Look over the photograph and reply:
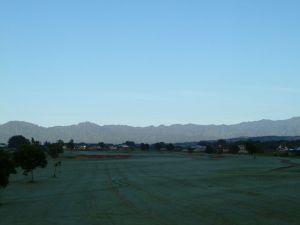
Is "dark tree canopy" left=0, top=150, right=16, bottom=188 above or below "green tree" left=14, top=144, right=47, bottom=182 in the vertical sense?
below

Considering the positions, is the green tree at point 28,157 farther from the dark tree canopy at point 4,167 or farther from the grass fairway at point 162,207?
the dark tree canopy at point 4,167

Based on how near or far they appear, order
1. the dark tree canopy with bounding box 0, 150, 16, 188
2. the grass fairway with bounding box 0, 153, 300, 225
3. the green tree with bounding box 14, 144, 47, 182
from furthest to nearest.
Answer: the green tree with bounding box 14, 144, 47, 182, the dark tree canopy with bounding box 0, 150, 16, 188, the grass fairway with bounding box 0, 153, 300, 225

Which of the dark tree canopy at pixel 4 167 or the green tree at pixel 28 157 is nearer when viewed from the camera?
the dark tree canopy at pixel 4 167

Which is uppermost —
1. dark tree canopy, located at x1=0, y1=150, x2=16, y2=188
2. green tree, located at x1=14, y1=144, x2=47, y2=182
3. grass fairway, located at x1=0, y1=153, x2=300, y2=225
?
green tree, located at x1=14, y1=144, x2=47, y2=182

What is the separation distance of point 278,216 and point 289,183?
1057 inches

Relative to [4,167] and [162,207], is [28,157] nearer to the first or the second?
[4,167]

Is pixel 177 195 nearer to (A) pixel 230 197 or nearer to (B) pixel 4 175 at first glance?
(A) pixel 230 197

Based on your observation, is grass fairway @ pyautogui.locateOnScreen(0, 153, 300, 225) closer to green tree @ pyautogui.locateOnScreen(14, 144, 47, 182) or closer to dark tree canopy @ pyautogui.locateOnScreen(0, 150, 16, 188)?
dark tree canopy @ pyautogui.locateOnScreen(0, 150, 16, 188)

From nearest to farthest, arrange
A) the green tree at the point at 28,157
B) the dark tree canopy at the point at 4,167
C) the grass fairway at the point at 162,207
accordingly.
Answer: the grass fairway at the point at 162,207 → the dark tree canopy at the point at 4,167 → the green tree at the point at 28,157

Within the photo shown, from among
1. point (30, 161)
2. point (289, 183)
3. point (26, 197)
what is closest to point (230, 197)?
point (289, 183)

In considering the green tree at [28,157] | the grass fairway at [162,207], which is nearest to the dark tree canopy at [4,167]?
the grass fairway at [162,207]

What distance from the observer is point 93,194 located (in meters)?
52.3

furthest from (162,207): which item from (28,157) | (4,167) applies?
(28,157)

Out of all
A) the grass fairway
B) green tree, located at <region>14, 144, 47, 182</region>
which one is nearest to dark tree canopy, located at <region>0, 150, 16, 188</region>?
the grass fairway
